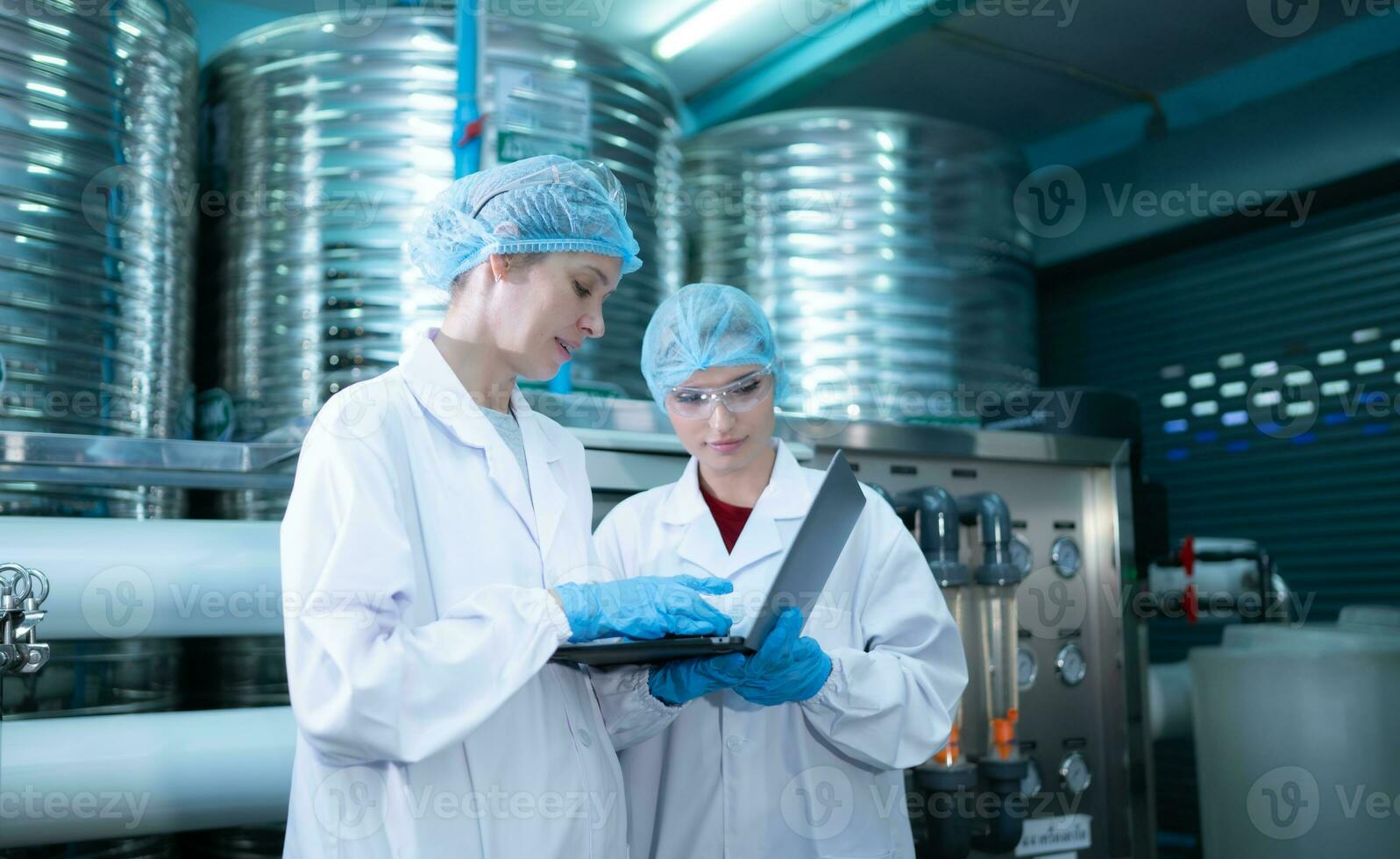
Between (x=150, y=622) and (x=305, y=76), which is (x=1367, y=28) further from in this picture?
(x=150, y=622)

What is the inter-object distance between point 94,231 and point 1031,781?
2331 mm

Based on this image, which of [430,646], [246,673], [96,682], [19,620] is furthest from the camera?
[246,673]

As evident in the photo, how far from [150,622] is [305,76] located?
126 centimetres

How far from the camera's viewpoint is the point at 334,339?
2.42 m

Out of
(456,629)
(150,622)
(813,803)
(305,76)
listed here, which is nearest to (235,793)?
(150,622)

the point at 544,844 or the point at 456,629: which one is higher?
the point at 456,629

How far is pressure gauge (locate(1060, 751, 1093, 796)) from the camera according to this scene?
275 cm

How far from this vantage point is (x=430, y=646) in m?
1.30
